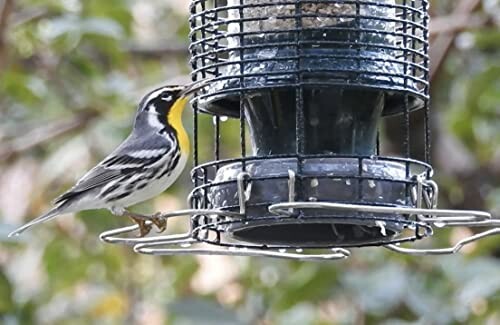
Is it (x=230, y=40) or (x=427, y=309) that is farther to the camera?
(x=427, y=309)

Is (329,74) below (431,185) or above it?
above

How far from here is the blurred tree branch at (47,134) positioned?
8.94 meters

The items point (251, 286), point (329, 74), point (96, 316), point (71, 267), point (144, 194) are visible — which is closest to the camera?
point (329, 74)

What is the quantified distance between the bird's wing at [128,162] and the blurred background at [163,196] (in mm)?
1046

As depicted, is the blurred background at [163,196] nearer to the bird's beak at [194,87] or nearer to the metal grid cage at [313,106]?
the bird's beak at [194,87]

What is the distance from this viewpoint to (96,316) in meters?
10.9

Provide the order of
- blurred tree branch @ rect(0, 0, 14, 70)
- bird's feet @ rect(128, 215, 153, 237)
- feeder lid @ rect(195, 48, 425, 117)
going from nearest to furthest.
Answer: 1. feeder lid @ rect(195, 48, 425, 117)
2. bird's feet @ rect(128, 215, 153, 237)
3. blurred tree branch @ rect(0, 0, 14, 70)

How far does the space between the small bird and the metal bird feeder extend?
2.80 ft

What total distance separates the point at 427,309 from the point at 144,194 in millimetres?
2460

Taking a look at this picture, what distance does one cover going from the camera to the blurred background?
27.2ft

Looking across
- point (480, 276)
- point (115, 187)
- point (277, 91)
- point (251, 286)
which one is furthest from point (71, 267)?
point (277, 91)

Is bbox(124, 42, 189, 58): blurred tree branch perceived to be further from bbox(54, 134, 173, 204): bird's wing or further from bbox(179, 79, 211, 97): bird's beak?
bbox(179, 79, 211, 97): bird's beak

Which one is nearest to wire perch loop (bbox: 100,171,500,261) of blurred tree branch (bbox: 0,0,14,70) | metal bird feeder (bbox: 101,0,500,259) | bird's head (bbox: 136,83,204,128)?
metal bird feeder (bbox: 101,0,500,259)

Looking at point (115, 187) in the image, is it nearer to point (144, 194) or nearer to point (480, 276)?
point (144, 194)
